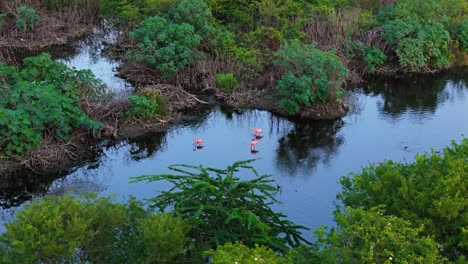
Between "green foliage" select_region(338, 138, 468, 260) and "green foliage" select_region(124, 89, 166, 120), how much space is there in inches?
288

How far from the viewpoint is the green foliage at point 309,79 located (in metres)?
14.9

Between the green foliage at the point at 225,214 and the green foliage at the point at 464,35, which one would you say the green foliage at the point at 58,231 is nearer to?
the green foliage at the point at 225,214

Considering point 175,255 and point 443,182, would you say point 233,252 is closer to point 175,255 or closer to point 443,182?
point 175,255

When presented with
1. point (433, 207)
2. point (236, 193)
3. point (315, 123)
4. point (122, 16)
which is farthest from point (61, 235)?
point (122, 16)

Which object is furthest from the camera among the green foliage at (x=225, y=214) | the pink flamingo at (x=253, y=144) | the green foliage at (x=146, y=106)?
the green foliage at (x=146, y=106)

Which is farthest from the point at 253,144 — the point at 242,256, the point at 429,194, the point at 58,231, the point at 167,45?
the point at 58,231

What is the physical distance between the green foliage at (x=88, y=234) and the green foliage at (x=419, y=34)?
12430mm

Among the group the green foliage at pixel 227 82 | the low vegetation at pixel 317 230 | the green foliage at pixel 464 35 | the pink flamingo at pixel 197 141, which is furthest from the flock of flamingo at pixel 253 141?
the green foliage at pixel 464 35

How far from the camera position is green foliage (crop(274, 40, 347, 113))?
14852 mm

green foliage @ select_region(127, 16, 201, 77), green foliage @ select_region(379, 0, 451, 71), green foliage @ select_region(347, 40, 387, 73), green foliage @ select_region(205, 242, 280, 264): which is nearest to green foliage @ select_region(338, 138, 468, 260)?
green foliage @ select_region(205, 242, 280, 264)

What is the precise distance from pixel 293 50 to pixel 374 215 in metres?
9.62

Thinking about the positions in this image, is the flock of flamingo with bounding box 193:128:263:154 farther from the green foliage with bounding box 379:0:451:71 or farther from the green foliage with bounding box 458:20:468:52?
the green foliage with bounding box 458:20:468:52

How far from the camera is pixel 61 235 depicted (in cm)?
657

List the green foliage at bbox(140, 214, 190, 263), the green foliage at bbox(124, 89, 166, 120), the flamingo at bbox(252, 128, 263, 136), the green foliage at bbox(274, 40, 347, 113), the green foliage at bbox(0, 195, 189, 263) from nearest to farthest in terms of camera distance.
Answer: the green foliage at bbox(0, 195, 189, 263)
the green foliage at bbox(140, 214, 190, 263)
the flamingo at bbox(252, 128, 263, 136)
the green foliage at bbox(124, 89, 166, 120)
the green foliage at bbox(274, 40, 347, 113)
